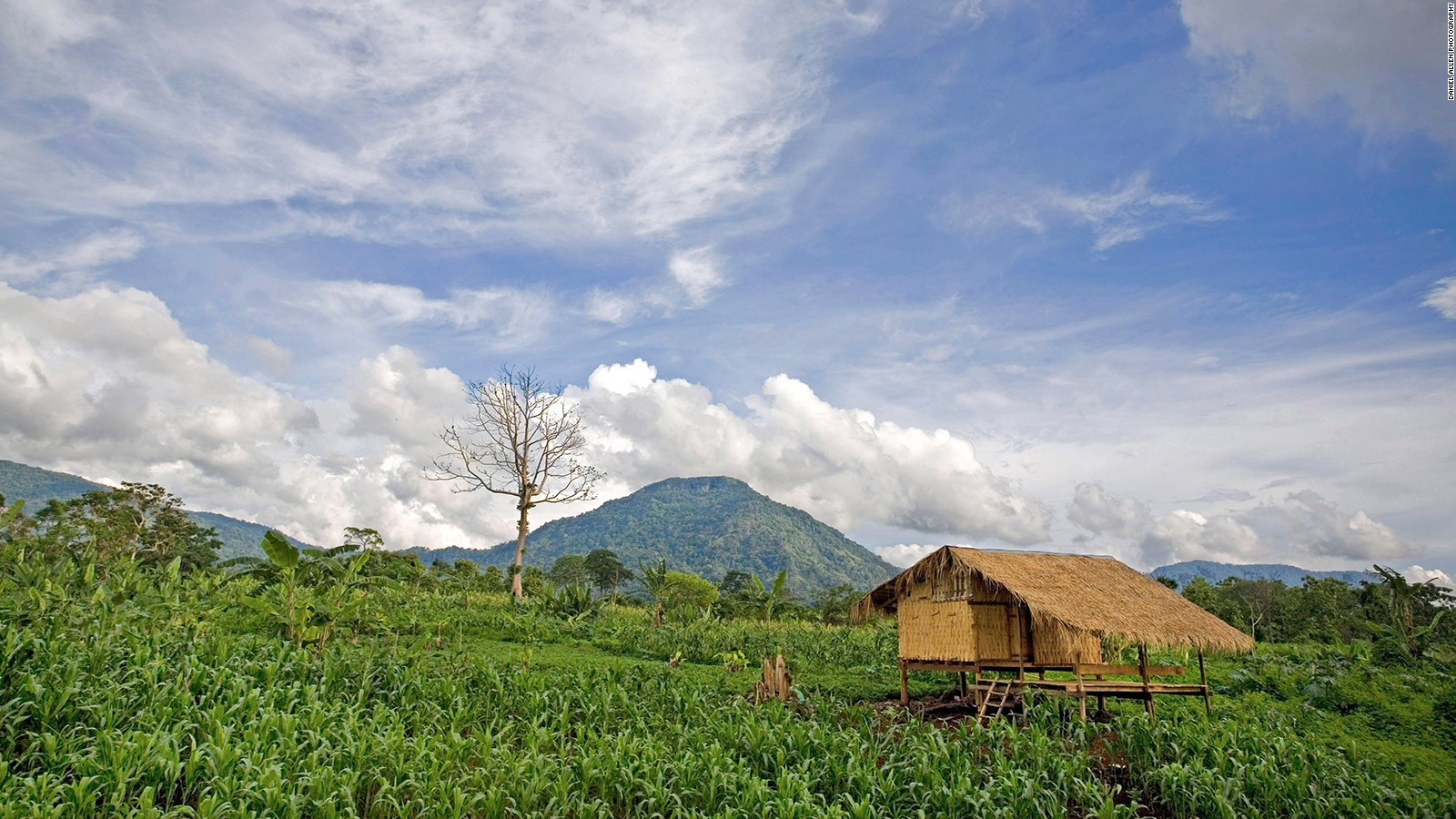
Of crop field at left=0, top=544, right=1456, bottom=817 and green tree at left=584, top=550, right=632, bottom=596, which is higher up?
green tree at left=584, top=550, right=632, bottom=596

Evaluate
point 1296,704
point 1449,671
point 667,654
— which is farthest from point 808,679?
point 1449,671

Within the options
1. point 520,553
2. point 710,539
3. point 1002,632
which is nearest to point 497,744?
point 1002,632

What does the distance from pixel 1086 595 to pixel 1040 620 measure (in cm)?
165

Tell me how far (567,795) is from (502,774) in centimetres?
64

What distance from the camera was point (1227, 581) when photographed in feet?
136

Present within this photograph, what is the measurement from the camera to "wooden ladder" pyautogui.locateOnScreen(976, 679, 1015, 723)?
40.3 ft

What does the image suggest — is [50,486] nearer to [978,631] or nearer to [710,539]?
[710,539]

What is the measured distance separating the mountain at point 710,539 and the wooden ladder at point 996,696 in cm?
8880

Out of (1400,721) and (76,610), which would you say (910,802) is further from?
(1400,721)

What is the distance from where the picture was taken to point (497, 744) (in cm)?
866

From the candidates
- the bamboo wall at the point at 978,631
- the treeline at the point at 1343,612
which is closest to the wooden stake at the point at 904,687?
the bamboo wall at the point at 978,631

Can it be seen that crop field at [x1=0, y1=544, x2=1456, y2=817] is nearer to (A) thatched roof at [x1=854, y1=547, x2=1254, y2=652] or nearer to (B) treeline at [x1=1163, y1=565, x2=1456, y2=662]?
(A) thatched roof at [x1=854, y1=547, x2=1254, y2=652]

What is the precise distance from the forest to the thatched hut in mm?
961

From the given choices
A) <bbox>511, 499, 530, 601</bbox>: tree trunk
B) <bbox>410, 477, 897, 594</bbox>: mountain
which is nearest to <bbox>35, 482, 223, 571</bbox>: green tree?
<bbox>511, 499, 530, 601</bbox>: tree trunk
